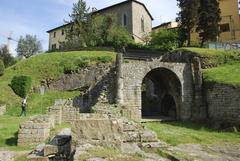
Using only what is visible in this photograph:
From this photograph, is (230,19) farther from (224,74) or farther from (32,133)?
(32,133)

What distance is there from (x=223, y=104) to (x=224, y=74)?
2278mm

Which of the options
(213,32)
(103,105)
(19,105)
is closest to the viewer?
(103,105)

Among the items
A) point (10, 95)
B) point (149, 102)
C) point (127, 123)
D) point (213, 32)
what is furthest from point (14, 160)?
point (213, 32)

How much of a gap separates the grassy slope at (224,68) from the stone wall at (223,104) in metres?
0.48

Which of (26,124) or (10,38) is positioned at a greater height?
(10,38)

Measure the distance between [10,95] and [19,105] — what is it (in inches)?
83.9

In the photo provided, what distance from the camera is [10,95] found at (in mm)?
26422

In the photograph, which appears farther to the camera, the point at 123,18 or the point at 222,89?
the point at 123,18

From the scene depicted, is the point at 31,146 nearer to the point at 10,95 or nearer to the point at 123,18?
the point at 10,95

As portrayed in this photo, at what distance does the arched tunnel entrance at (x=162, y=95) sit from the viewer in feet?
79.3

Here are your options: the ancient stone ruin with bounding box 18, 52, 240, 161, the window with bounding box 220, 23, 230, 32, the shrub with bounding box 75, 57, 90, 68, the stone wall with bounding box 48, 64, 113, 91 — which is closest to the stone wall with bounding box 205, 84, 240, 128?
the ancient stone ruin with bounding box 18, 52, 240, 161

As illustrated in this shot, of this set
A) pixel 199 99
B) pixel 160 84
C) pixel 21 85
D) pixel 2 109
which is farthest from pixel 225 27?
pixel 2 109

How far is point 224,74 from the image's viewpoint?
70.2 ft

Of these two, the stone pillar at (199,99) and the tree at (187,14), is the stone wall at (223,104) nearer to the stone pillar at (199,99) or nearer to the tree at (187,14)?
the stone pillar at (199,99)
